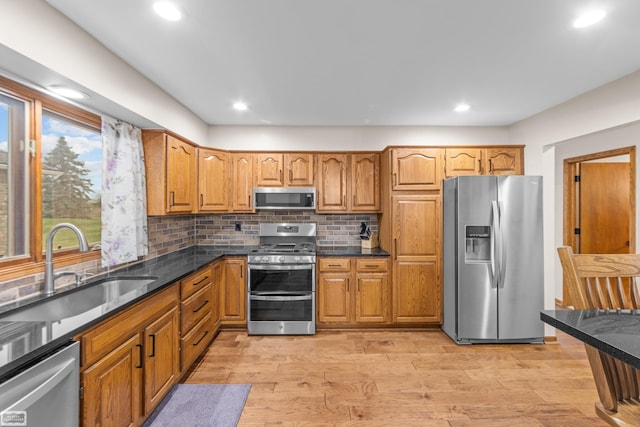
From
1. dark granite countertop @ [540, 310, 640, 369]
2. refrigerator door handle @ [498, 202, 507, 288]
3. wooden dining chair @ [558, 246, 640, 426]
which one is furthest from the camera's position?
refrigerator door handle @ [498, 202, 507, 288]

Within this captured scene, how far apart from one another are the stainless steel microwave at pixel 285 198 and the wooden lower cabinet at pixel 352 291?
72cm

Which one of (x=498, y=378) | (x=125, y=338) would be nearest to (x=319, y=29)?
(x=125, y=338)

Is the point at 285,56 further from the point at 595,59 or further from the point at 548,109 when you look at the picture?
the point at 548,109

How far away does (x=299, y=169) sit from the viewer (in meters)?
3.92

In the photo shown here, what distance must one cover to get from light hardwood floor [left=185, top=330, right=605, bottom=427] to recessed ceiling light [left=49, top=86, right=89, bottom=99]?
228 centimetres

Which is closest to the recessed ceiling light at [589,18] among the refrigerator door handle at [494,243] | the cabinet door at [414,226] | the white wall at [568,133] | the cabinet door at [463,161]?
the white wall at [568,133]

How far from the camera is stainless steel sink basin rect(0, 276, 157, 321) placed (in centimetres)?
172

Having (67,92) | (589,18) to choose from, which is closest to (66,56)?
(67,92)

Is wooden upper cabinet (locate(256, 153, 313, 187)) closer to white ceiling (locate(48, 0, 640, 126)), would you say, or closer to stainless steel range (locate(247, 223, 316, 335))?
white ceiling (locate(48, 0, 640, 126))

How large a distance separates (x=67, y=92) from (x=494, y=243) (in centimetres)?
373

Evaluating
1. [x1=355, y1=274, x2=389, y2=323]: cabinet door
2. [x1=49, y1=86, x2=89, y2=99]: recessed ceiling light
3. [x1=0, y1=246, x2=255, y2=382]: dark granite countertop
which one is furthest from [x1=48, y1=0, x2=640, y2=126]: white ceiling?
[x1=355, y1=274, x2=389, y2=323]: cabinet door

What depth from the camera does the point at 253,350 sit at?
3.20 metres

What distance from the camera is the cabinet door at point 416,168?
12.0 feet

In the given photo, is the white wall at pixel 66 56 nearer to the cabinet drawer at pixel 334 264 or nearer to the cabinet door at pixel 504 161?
the cabinet drawer at pixel 334 264
